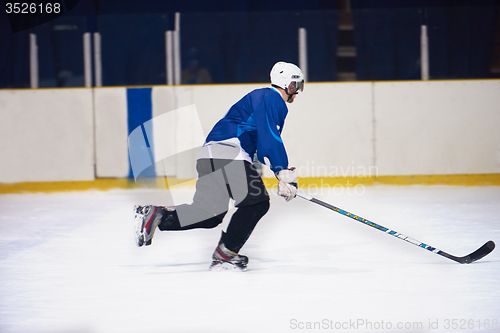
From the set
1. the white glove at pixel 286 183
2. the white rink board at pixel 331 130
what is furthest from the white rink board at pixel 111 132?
the white glove at pixel 286 183

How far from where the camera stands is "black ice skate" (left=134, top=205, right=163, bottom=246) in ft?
9.16

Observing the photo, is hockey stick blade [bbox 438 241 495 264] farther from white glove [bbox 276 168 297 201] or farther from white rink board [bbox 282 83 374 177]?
white rink board [bbox 282 83 374 177]

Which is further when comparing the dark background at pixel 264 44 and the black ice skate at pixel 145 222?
the dark background at pixel 264 44

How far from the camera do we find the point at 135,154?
6.25 m

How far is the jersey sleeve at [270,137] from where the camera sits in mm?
2707

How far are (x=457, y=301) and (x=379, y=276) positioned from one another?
0.46 meters

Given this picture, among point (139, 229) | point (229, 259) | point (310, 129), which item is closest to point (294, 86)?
point (229, 259)

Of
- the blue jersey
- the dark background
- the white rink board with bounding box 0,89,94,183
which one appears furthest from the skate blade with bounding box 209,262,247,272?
the dark background

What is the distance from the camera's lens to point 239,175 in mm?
2818

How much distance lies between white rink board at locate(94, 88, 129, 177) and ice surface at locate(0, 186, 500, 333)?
1.26 meters

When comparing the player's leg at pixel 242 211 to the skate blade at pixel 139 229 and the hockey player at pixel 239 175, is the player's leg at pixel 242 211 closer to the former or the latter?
the hockey player at pixel 239 175

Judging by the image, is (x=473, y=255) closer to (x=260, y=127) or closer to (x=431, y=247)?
(x=431, y=247)

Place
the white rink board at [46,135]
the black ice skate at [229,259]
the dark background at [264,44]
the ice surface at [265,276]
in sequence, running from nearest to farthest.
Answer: the ice surface at [265,276]
the black ice skate at [229,259]
the white rink board at [46,135]
the dark background at [264,44]

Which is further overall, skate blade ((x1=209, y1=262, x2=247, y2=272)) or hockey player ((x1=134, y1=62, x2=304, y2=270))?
skate blade ((x1=209, y1=262, x2=247, y2=272))
